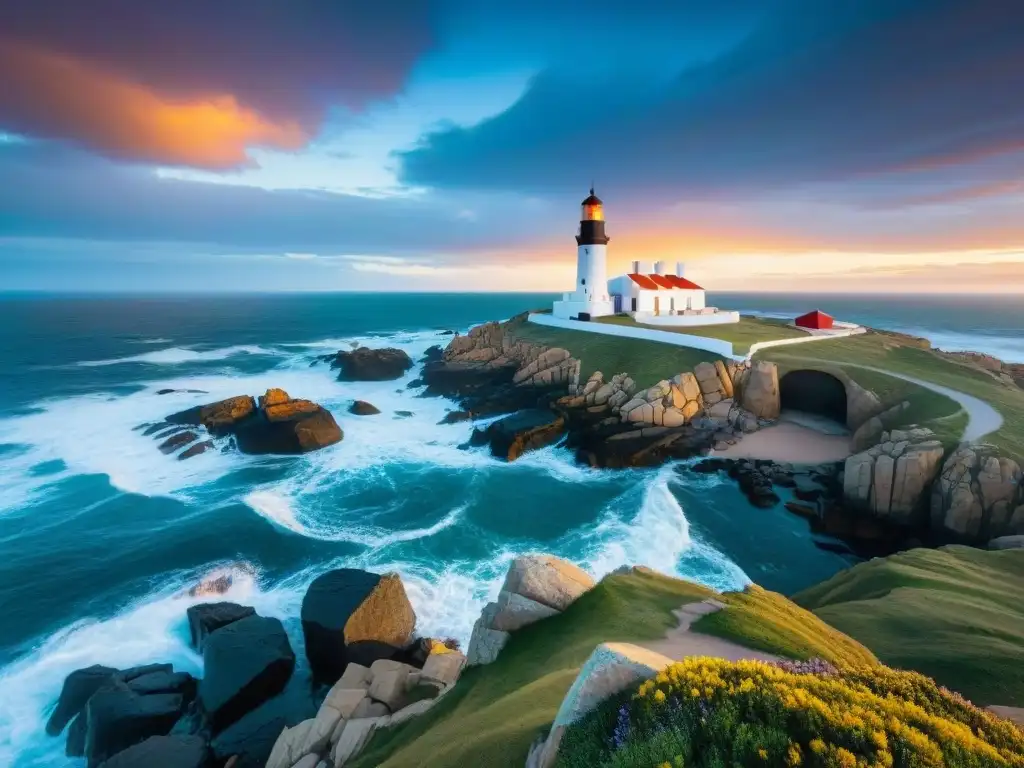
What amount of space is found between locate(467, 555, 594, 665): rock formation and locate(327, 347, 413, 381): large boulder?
4660cm

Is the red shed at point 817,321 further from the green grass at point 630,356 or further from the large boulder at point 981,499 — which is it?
the large boulder at point 981,499

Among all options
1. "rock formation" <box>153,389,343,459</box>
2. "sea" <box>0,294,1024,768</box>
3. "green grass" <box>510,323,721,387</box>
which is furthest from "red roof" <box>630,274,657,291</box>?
"rock formation" <box>153,389,343,459</box>

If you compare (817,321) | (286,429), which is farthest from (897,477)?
(286,429)

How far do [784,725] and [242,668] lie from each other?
15500mm

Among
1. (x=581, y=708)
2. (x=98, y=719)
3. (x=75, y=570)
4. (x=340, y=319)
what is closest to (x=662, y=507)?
(x=581, y=708)

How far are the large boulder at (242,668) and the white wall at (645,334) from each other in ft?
114

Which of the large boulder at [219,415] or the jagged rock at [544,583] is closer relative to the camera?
the jagged rock at [544,583]

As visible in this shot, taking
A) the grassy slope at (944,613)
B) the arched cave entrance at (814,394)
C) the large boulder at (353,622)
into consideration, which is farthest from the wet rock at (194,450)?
the arched cave entrance at (814,394)

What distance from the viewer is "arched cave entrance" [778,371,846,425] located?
35.5 metres

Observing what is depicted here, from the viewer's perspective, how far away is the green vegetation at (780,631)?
991cm

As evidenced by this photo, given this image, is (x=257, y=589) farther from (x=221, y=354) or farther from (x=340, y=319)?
(x=340, y=319)

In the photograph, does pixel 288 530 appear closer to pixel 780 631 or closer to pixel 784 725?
pixel 780 631

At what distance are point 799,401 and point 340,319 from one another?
126568mm

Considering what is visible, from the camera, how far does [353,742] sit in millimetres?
10812
